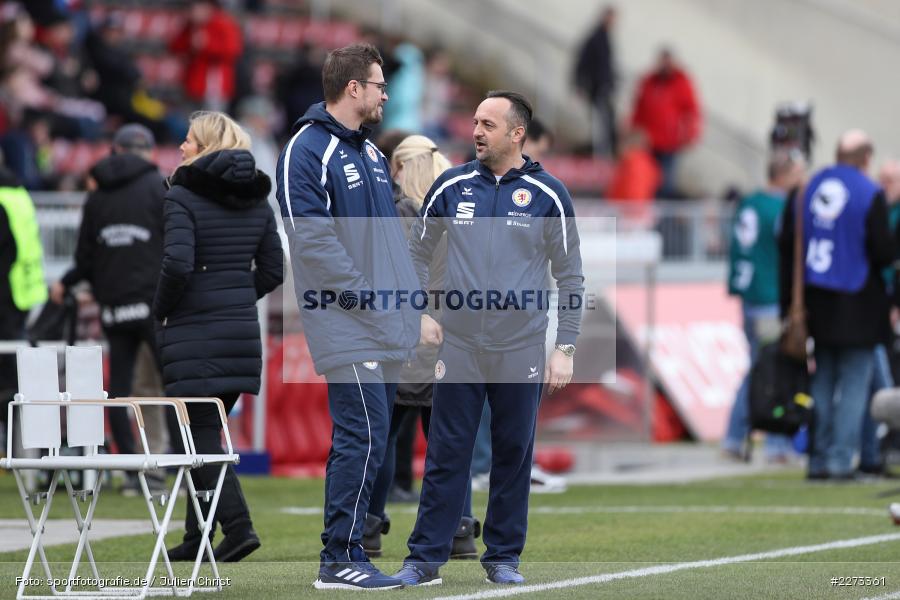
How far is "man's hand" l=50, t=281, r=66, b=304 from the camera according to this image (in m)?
12.7

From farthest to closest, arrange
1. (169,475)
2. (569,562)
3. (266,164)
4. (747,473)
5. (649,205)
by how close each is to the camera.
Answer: (649,205) < (266,164) < (747,473) < (169,475) < (569,562)

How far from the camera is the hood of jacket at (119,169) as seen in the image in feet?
39.7

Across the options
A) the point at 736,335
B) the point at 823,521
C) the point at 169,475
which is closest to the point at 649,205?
the point at 736,335

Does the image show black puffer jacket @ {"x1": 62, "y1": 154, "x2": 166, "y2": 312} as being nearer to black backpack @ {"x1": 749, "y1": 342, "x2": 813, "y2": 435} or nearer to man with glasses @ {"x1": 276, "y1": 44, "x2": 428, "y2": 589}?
man with glasses @ {"x1": 276, "y1": 44, "x2": 428, "y2": 589}

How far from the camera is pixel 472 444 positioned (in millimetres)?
8023

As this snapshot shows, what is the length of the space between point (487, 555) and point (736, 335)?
38.4 feet

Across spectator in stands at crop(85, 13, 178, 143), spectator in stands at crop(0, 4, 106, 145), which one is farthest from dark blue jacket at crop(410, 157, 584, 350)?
spectator in stands at crop(85, 13, 178, 143)

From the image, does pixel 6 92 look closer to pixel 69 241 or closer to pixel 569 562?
pixel 69 241

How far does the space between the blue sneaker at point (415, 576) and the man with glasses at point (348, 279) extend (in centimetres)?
10

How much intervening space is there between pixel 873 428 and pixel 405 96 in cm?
1008

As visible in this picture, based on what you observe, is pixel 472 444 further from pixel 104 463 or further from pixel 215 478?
pixel 215 478

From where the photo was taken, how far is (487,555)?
8039 millimetres

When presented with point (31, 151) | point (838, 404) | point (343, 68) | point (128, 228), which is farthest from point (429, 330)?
point (31, 151)

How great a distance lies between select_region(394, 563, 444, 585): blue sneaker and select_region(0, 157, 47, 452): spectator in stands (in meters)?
5.78
